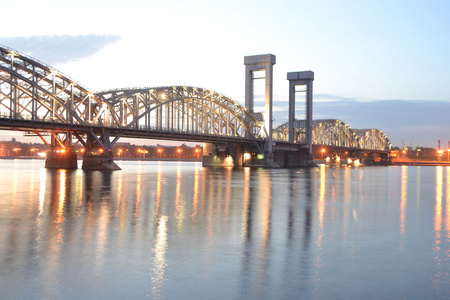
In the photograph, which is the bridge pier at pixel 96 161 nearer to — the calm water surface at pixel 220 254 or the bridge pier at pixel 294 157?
the calm water surface at pixel 220 254

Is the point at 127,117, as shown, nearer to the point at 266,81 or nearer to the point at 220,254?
the point at 266,81

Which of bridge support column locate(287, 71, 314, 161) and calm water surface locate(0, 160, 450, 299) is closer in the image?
calm water surface locate(0, 160, 450, 299)

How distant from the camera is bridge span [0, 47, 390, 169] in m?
67.5

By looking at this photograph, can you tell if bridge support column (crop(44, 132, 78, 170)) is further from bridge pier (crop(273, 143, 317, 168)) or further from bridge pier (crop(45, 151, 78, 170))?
bridge pier (crop(273, 143, 317, 168))

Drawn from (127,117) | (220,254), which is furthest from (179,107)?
(220,254)

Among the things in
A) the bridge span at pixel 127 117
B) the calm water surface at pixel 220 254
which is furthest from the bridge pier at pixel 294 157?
the calm water surface at pixel 220 254

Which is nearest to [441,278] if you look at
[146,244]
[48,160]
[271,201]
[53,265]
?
[146,244]

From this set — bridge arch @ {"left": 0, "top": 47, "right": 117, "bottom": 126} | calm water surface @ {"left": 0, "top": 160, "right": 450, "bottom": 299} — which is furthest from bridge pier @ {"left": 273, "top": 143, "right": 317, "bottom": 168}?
calm water surface @ {"left": 0, "top": 160, "right": 450, "bottom": 299}

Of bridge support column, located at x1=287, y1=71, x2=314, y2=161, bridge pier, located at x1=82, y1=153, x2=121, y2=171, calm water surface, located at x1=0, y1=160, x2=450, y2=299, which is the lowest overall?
calm water surface, located at x1=0, y1=160, x2=450, y2=299

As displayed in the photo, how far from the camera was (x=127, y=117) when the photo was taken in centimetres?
8619

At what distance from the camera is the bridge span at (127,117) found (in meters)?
67.5

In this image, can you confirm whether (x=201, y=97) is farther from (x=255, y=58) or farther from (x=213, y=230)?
(x=213, y=230)

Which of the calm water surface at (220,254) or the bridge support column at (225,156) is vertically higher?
the bridge support column at (225,156)

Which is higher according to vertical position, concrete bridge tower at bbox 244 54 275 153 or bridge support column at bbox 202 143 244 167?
concrete bridge tower at bbox 244 54 275 153
